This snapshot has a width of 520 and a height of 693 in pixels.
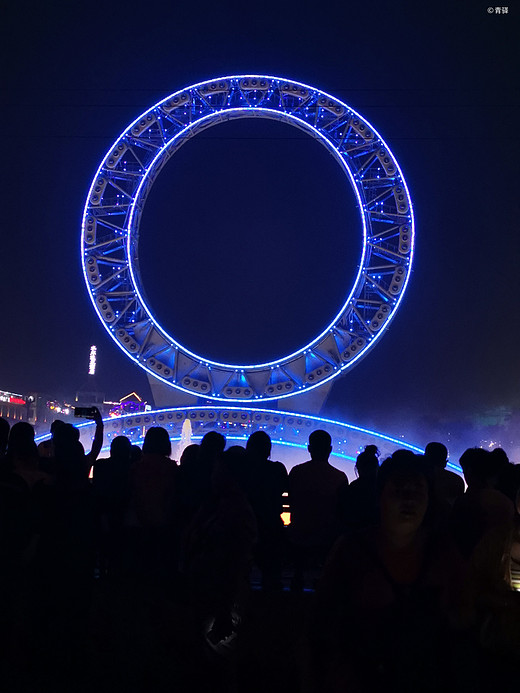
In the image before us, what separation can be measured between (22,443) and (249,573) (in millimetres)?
2411

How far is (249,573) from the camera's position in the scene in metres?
5.38

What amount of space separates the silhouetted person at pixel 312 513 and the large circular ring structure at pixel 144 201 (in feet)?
42.4

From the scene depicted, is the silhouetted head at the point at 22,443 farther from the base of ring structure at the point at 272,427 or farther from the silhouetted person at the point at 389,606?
Answer: the base of ring structure at the point at 272,427

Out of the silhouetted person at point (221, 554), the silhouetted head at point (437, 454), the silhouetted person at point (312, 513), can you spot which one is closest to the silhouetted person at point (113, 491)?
the silhouetted person at point (312, 513)

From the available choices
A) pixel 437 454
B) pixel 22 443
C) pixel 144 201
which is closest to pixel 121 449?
pixel 22 443

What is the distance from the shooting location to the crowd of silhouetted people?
12.8 feet

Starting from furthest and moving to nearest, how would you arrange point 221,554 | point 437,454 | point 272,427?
1. point 272,427
2. point 437,454
3. point 221,554

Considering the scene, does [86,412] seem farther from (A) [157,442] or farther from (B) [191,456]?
(B) [191,456]

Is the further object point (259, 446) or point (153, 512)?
point (259, 446)

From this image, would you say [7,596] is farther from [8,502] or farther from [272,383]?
[272,383]

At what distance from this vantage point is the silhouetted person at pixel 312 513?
8016 mm

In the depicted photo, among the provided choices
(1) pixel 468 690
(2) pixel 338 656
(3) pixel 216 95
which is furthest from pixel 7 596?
(3) pixel 216 95

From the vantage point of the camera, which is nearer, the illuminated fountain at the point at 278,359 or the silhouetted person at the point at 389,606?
the silhouetted person at the point at 389,606

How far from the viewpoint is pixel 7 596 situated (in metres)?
5.56
